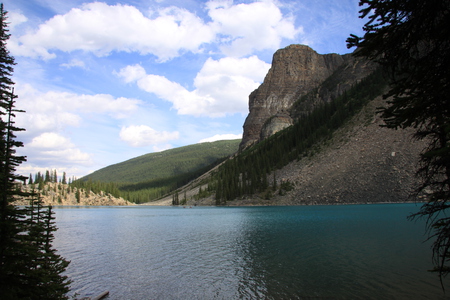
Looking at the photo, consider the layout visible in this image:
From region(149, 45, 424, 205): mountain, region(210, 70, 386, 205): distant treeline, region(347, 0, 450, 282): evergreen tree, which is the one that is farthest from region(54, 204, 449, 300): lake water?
region(210, 70, 386, 205): distant treeline

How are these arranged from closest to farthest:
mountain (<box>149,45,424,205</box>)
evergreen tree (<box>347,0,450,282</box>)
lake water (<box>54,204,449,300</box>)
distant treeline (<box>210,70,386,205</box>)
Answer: evergreen tree (<box>347,0,450,282</box>) → lake water (<box>54,204,449,300</box>) → mountain (<box>149,45,424,205</box>) → distant treeline (<box>210,70,386,205</box>)

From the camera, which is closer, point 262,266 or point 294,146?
point 262,266

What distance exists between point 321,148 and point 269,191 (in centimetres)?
3374

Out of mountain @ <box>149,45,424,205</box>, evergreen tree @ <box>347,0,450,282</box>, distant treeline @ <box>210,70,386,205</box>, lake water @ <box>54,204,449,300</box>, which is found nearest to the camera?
evergreen tree @ <box>347,0,450,282</box>

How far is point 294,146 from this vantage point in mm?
163500

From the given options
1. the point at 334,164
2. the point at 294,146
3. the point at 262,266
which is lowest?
the point at 262,266

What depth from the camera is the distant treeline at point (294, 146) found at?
465ft

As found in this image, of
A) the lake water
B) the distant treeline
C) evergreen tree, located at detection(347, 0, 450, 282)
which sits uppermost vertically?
the distant treeline

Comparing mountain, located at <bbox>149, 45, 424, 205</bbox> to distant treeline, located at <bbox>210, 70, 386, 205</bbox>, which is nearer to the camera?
mountain, located at <bbox>149, 45, 424, 205</bbox>

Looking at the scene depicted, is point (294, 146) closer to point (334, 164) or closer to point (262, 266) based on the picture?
point (334, 164)

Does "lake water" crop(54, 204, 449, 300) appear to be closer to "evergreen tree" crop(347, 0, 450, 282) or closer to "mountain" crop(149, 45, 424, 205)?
"evergreen tree" crop(347, 0, 450, 282)

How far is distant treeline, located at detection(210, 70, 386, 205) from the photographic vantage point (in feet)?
465

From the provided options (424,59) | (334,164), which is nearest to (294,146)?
(334,164)

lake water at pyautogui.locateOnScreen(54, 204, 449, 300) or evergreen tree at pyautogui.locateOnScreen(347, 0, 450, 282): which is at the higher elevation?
evergreen tree at pyautogui.locateOnScreen(347, 0, 450, 282)
